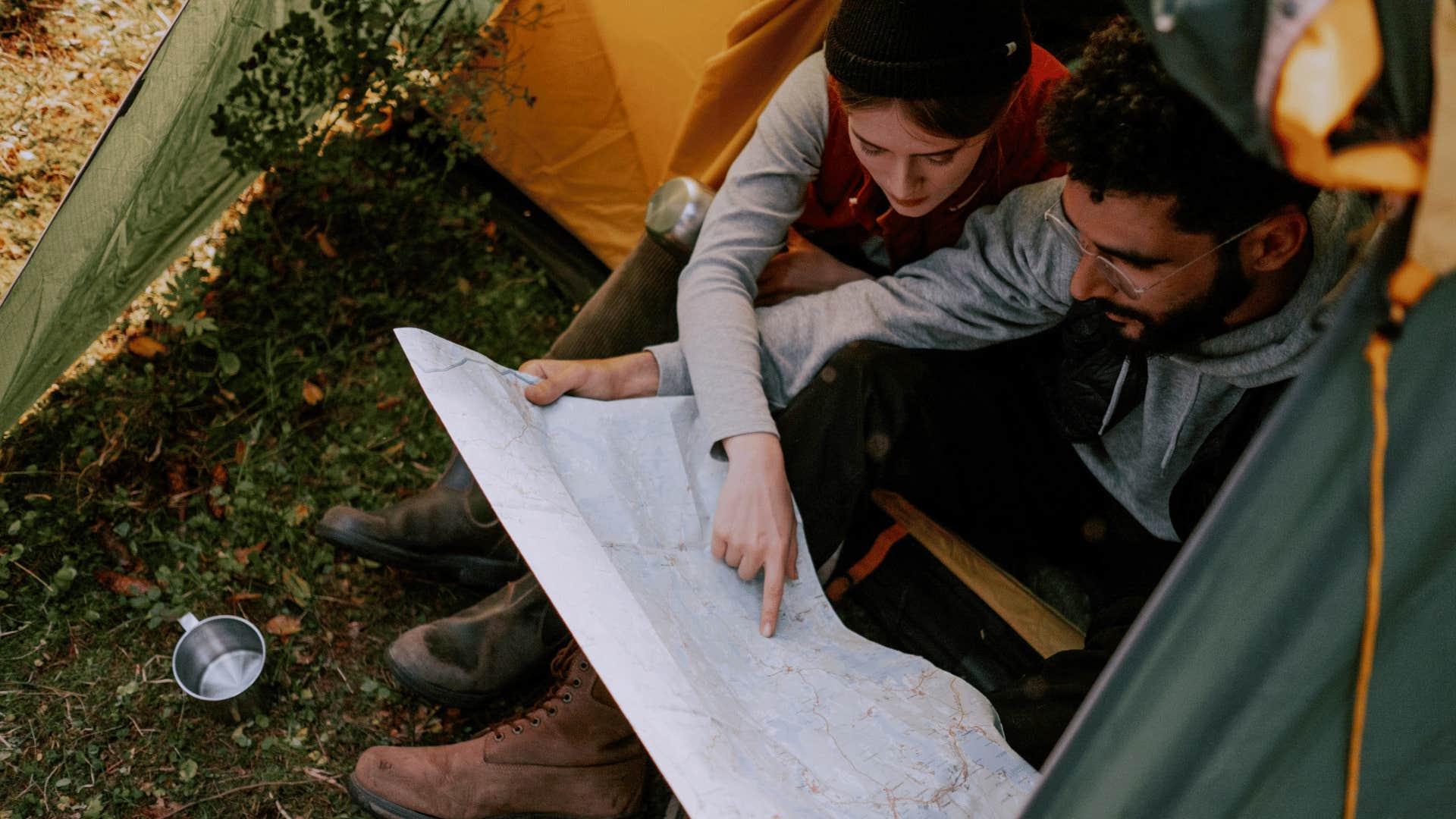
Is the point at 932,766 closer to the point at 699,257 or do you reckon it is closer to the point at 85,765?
the point at 699,257

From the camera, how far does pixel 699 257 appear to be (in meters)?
1.49

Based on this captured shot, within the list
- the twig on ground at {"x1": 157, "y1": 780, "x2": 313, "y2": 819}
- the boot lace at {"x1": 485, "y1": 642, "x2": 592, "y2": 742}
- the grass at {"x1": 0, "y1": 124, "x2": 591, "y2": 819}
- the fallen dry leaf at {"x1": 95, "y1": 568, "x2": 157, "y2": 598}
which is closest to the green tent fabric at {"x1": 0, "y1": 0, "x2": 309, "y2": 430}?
the grass at {"x1": 0, "y1": 124, "x2": 591, "y2": 819}

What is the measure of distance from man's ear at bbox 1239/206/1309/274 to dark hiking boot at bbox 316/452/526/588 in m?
1.11

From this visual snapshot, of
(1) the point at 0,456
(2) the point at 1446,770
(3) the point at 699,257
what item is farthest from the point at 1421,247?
(1) the point at 0,456

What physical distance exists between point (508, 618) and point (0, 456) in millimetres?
918

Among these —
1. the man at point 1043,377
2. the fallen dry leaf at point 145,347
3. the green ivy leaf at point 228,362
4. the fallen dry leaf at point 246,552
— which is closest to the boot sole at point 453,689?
the man at point 1043,377

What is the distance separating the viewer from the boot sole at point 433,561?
63.4 inches

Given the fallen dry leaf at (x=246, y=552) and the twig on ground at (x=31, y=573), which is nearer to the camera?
the twig on ground at (x=31, y=573)

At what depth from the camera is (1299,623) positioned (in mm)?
670

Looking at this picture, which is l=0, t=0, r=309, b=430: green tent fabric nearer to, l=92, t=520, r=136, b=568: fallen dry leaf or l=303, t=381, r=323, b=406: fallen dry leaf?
l=92, t=520, r=136, b=568: fallen dry leaf

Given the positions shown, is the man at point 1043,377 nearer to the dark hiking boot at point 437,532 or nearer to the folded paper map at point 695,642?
the folded paper map at point 695,642

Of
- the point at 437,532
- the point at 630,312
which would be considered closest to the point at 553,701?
the point at 437,532

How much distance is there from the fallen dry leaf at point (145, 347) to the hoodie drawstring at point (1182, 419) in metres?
1.69

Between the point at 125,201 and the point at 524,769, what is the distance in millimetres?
1022
